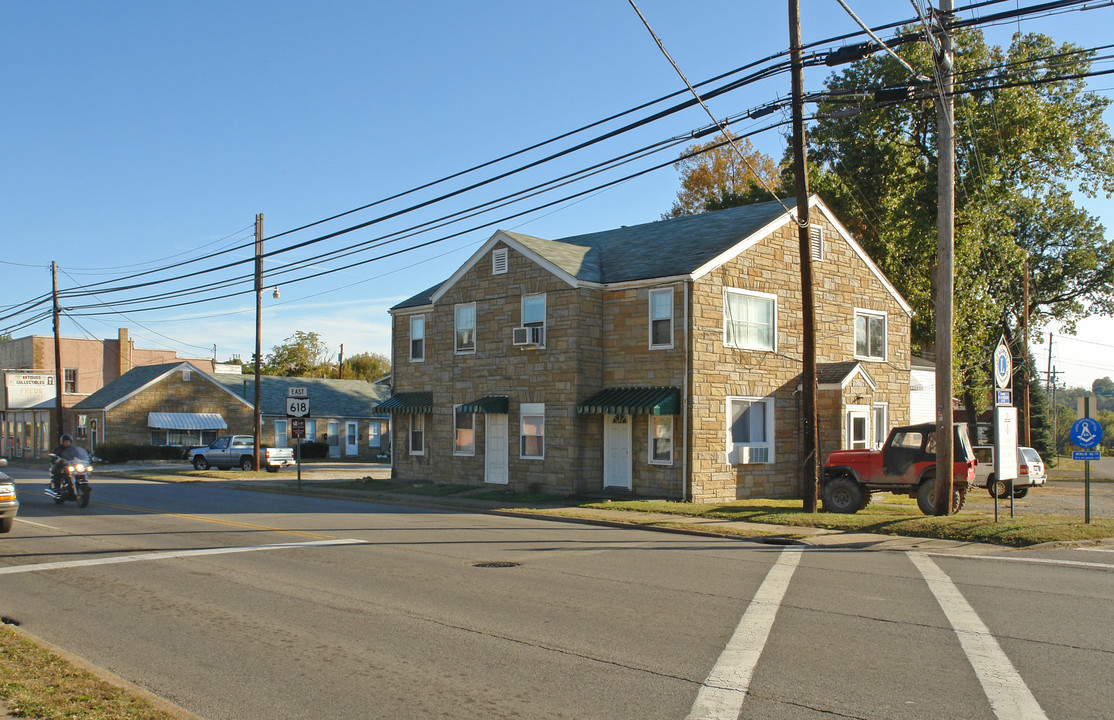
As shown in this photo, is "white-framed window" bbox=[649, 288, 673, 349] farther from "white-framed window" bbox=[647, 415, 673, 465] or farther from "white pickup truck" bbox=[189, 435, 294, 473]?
"white pickup truck" bbox=[189, 435, 294, 473]

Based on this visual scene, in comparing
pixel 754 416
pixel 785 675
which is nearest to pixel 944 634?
pixel 785 675

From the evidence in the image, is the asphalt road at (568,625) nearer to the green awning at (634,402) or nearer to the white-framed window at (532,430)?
the green awning at (634,402)

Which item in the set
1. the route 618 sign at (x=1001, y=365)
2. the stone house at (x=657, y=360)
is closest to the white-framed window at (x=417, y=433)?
the stone house at (x=657, y=360)

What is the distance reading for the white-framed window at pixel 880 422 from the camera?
27938mm

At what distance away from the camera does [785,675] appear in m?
7.18

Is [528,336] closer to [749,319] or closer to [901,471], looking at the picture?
[749,319]

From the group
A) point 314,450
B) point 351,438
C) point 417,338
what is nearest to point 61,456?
point 417,338

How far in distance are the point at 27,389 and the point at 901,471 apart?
6254 centimetres

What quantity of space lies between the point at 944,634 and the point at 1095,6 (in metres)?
10.4

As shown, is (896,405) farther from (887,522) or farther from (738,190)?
(738,190)

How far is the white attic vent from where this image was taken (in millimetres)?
27047

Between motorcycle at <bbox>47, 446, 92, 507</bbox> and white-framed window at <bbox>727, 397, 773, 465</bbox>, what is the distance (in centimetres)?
1590

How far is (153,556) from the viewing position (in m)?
13.6

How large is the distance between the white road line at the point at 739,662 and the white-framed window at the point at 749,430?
13044 millimetres
